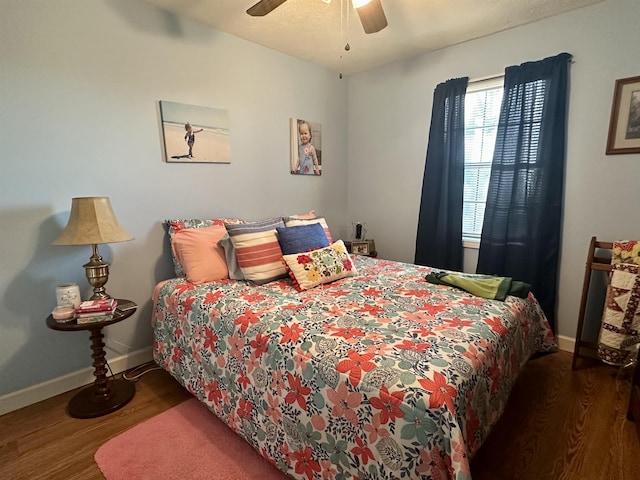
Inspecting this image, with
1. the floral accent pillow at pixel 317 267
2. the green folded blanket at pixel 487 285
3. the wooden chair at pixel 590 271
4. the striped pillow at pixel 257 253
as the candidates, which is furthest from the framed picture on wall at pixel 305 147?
the wooden chair at pixel 590 271

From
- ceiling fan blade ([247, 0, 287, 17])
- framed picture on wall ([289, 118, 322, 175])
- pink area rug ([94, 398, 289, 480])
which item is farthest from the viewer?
framed picture on wall ([289, 118, 322, 175])

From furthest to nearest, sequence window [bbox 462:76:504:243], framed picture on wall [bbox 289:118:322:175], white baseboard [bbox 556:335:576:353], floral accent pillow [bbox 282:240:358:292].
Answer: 1. framed picture on wall [bbox 289:118:322:175]
2. window [bbox 462:76:504:243]
3. white baseboard [bbox 556:335:576:353]
4. floral accent pillow [bbox 282:240:358:292]

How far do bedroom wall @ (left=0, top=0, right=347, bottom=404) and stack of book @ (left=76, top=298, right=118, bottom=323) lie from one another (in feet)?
1.17

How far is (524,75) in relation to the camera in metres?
2.43

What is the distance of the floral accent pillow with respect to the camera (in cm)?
200

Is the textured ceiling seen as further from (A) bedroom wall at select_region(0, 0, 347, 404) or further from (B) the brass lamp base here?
(B) the brass lamp base

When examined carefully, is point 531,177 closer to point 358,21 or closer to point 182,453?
point 358,21

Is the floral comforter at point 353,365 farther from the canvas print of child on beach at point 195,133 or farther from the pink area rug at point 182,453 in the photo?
the canvas print of child on beach at point 195,133

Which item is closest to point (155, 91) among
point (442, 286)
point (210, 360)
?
point (210, 360)

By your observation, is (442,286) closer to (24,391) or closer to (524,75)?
(524,75)

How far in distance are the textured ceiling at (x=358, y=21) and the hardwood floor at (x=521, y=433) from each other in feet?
8.39

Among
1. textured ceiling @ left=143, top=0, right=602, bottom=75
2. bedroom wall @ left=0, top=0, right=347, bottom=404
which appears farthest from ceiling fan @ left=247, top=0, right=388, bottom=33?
bedroom wall @ left=0, top=0, right=347, bottom=404

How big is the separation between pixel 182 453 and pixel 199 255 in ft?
3.66

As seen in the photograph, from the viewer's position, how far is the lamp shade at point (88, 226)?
5.57ft
